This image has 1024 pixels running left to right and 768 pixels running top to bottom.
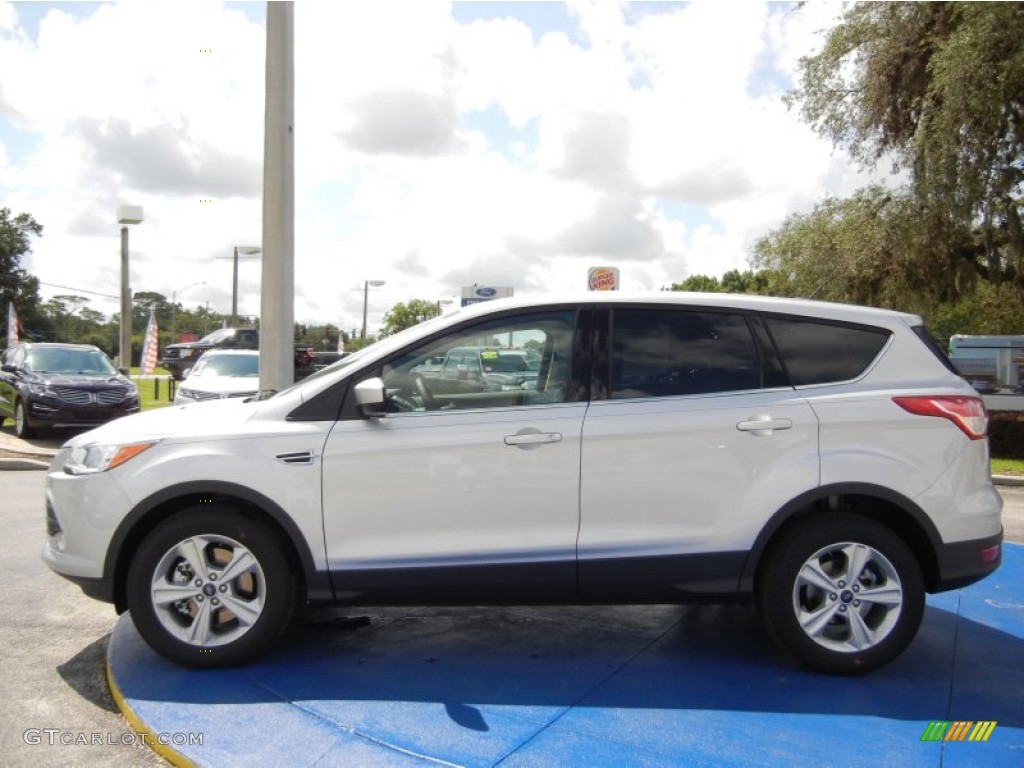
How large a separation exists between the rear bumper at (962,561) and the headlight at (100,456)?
3.82 meters

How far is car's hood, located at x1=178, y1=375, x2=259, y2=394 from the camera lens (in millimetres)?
14062

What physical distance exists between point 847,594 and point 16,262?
2922 inches

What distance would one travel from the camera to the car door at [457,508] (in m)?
4.02

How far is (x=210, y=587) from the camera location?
13.4 ft

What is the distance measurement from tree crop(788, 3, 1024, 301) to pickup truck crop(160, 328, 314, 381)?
1849cm

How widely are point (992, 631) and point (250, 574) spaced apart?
410cm

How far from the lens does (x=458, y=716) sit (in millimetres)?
3631

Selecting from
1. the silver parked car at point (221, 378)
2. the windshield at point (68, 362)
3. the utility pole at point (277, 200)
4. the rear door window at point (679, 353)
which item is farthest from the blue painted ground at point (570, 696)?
the windshield at point (68, 362)

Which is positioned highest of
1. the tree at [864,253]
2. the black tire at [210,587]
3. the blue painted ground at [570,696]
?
the tree at [864,253]

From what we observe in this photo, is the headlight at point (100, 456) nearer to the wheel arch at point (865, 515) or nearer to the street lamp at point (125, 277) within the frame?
the wheel arch at point (865, 515)

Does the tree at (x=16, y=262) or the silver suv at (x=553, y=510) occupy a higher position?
the tree at (x=16, y=262)

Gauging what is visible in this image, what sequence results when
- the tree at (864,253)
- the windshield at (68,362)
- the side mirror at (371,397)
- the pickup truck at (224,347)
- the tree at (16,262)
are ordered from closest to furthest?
the side mirror at (371,397) → the windshield at (68,362) → the tree at (864,253) → the pickup truck at (224,347) → the tree at (16,262)

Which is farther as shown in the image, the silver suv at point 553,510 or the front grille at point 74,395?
the front grille at point 74,395

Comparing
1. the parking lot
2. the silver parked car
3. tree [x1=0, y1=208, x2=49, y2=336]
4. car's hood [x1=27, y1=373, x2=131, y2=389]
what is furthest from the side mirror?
tree [x1=0, y1=208, x2=49, y2=336]
